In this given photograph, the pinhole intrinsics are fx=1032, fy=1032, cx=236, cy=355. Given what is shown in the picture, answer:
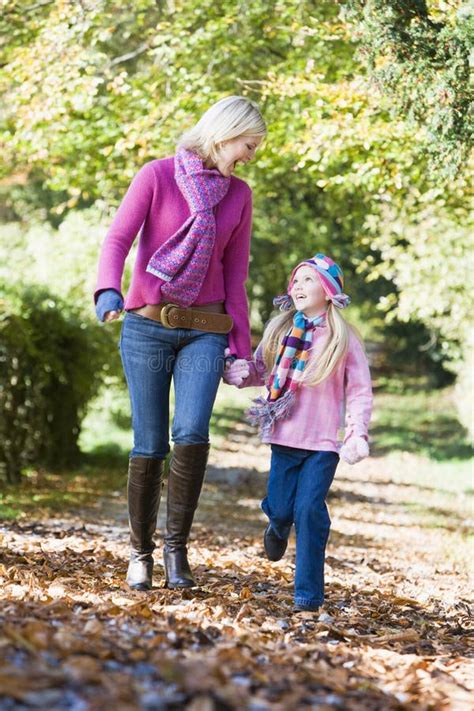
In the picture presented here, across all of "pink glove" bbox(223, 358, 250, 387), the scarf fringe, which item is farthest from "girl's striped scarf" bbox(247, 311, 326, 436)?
"pink glove" bbox(223, 358, 250, 387)

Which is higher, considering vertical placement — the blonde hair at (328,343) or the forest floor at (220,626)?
the blonde hair at (328,343)

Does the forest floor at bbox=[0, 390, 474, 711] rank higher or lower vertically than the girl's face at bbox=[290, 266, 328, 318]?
lower

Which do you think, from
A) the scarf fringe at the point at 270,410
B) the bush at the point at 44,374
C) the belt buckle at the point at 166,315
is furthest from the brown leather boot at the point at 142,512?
the bush at the point at 44,374

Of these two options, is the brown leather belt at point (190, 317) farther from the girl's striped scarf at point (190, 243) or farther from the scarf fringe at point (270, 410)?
the scarf fringe at point (270, 410)

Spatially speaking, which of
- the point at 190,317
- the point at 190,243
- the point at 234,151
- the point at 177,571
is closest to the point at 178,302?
the point at 190,317

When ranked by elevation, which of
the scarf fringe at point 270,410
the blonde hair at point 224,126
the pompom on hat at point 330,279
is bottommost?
the scarf fringe at point 270,410

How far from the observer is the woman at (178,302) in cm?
435

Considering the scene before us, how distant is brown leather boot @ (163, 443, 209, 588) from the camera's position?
444cm

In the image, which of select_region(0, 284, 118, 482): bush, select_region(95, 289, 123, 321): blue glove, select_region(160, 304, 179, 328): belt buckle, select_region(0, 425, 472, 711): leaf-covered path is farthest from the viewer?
select_region(0, 284, 118, 482): bush

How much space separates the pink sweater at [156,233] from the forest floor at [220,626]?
4.00ft

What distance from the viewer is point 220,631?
11.8 feet

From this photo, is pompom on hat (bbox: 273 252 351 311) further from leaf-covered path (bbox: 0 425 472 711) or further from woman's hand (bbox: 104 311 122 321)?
leaf-covered path (bbox: 0 425 472 711)

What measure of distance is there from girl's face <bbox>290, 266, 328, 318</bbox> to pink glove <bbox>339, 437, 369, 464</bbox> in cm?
63

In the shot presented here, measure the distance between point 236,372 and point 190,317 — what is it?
13.0 inches
